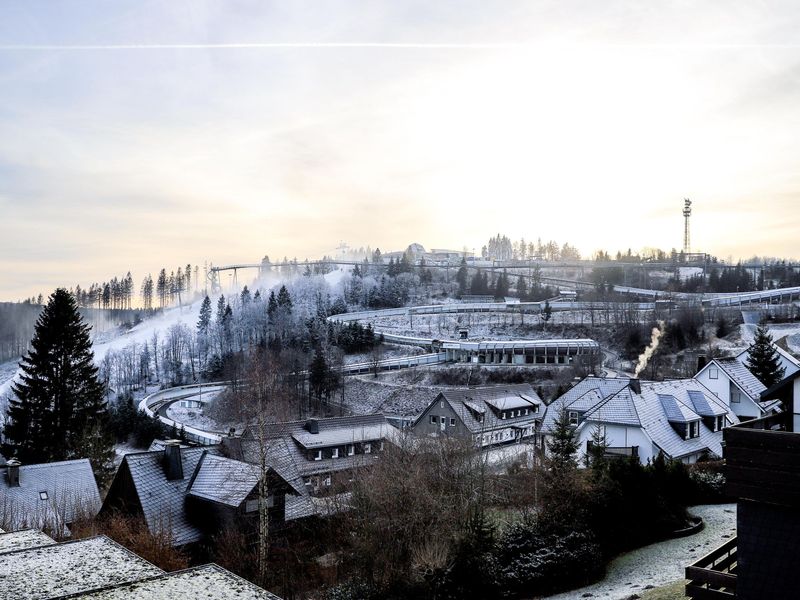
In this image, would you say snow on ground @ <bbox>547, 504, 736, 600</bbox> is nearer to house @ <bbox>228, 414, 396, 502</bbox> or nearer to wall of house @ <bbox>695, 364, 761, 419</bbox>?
house @ <bbox>228, 414, 396, 502</bbox>

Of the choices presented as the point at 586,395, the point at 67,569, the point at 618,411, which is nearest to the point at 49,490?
the point at 67,569

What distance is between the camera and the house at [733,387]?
120 feet

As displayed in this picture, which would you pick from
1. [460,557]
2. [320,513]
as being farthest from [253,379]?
[460,557]

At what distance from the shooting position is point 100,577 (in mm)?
3889

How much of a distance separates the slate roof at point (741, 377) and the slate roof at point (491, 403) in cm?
1387

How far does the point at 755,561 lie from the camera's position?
995 centimetres

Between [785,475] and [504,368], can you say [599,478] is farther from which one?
[504,368]

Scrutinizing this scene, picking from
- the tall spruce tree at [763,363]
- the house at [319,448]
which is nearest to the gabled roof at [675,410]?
the house at [319,448]

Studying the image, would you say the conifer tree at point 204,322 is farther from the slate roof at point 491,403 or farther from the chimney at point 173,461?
the chimney at point 173,461

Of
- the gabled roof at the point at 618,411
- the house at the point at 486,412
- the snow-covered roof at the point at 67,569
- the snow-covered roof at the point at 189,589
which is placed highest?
the snow-covered roof at the point at 189,589

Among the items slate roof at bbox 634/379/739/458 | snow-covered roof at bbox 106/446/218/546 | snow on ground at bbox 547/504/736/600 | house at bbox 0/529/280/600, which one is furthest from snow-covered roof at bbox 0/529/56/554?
slate roof at bbox 634/379/739/458

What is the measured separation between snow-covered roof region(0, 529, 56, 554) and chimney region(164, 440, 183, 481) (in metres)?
19.7

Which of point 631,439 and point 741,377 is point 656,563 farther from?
point 741,377

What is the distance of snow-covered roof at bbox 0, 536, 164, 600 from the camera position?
3.69m
